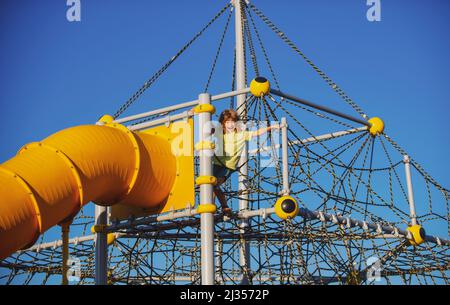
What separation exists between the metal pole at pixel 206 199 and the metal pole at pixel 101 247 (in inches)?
113

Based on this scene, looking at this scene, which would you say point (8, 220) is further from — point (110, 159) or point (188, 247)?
point (188, 247)

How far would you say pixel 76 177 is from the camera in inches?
457

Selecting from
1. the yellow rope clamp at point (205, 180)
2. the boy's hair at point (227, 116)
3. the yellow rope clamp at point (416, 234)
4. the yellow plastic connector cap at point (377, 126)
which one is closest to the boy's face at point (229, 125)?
the boy's hair at point (227, 116)

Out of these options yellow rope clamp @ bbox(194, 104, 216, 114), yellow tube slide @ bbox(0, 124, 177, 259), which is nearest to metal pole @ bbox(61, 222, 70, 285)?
yellow tube slide @ bbox(0, 124, 177, 259)

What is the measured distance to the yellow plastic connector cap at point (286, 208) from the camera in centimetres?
1278

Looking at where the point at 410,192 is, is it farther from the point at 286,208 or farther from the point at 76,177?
the point at 76,177

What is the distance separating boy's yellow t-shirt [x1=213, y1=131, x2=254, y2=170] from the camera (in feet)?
43.8

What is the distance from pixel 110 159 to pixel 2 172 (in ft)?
6.29

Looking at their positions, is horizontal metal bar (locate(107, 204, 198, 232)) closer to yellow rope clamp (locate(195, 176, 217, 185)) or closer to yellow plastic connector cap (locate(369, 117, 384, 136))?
yellow rope clamp (locate(195, 176, 217, 185))

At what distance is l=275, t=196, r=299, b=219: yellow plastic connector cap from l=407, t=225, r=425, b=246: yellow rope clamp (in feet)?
16.0

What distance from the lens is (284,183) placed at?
13.1m

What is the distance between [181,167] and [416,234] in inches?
242

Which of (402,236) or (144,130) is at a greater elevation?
(144,130)
